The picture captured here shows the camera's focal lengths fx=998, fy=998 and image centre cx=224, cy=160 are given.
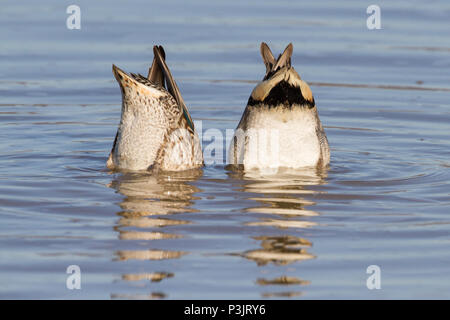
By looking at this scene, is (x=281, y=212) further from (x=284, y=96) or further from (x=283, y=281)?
(x=283, y=281)

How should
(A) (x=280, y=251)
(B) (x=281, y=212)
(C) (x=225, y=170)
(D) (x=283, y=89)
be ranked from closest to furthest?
1. (A) (x=280, y=251)
2. (B) (x=281, y=212)
3. (D) (x=283, y=89)
4. (C) (x=225, y=170)

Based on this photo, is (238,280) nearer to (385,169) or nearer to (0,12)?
(385,169)

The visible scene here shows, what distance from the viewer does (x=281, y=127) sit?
9406mm

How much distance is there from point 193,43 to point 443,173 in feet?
21.4

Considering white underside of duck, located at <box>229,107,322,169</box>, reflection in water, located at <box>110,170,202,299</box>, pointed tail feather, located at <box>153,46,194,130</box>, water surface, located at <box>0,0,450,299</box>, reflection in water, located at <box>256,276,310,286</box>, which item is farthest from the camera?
pointed tail feather, located at <box>153,46,194,130</box>

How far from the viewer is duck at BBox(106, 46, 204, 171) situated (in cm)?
926

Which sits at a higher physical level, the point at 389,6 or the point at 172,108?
the point at 389,6

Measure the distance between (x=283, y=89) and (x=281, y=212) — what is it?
1433mm

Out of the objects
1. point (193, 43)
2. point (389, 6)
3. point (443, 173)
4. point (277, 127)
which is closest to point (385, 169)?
point (443, 173)

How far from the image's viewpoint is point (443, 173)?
9930 mm

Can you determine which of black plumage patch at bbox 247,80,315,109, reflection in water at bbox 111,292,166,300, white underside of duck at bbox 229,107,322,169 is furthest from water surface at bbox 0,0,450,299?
black plumage patch at bbox 247,80,315,109

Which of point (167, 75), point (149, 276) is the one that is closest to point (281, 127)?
point (167, 75)

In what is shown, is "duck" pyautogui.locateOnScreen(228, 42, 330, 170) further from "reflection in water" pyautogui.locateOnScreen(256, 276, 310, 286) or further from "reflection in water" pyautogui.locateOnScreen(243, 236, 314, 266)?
"reflection in water" pyautogui.locateOnScreen(256, 276, 310, 286)

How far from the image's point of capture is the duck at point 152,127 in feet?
30.4
